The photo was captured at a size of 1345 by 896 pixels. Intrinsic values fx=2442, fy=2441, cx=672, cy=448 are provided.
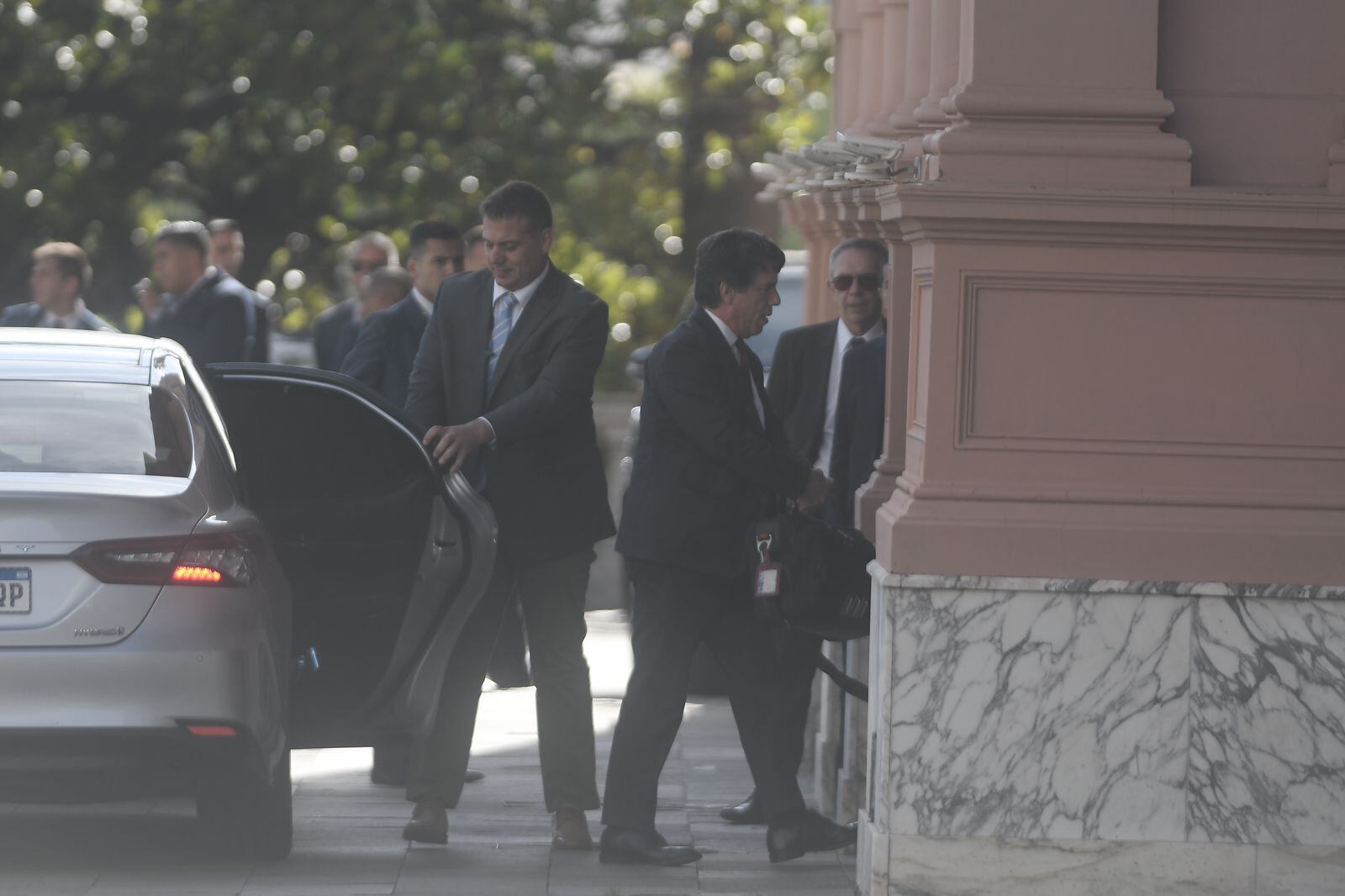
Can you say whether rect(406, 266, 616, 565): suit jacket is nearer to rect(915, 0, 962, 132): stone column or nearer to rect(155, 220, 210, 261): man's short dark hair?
rect(915, 0, 962, 132): stone column

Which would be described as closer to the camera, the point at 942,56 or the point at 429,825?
the point at 429,825

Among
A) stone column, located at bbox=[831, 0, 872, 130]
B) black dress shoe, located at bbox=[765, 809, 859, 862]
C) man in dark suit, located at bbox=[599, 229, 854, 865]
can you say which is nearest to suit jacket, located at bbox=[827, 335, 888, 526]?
man in dark suit, located at bbox=[599, 229, 854, 865]

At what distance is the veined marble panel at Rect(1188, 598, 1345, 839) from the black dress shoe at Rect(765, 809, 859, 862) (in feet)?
4.26

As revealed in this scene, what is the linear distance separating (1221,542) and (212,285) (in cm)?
595

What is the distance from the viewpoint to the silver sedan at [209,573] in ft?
21.6

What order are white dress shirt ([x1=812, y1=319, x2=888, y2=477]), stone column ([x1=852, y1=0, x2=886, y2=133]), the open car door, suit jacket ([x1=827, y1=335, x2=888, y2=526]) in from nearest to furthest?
the open car door → suit jacket ([x1=827, y1=335, x2=888, y2=526]) → white dress shirt ([x1=812, y1=319, x2=888, y2=477]) → stone column ([x1=852, y1=0, x2=886, y2=133])

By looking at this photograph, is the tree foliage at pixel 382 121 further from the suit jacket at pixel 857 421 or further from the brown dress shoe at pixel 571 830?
the brown dress shoe at pixel 571 830

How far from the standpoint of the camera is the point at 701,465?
24.2 ft

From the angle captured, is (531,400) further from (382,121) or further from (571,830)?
(382,121)

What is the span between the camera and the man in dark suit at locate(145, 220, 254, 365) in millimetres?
10953

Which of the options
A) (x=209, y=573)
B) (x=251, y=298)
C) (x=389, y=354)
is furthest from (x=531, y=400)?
(x=251, y=298)

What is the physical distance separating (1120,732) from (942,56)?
2504 millimetres

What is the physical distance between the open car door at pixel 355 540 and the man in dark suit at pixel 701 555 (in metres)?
0.56

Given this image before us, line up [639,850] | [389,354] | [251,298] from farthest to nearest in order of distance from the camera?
[251,298] < [389,354] < [639,850]
